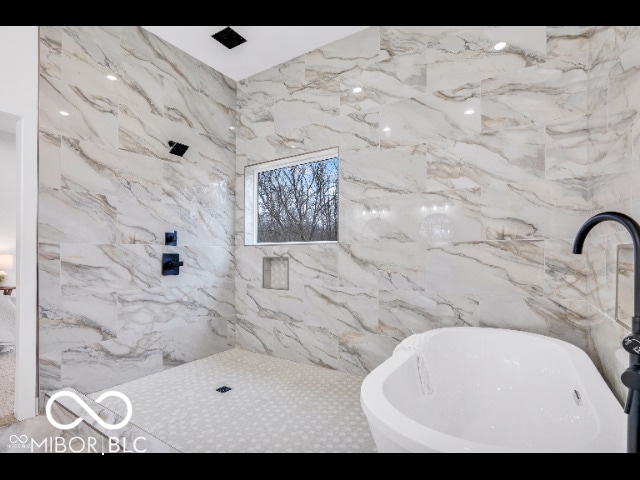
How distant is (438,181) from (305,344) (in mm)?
1714

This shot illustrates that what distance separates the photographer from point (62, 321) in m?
2.19

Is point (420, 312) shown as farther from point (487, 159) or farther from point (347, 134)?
point (347, 134)

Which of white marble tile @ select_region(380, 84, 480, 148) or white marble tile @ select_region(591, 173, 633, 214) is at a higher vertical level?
white marble tile @ select_region(380, 84, 480, 148)

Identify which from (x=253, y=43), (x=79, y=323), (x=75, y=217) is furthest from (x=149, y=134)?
(x=79, y=323)

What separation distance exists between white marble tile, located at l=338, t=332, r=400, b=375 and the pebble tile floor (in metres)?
0.08

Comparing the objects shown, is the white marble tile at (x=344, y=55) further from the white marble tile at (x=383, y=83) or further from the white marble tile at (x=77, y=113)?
the white marble tile at (x=77, y=113)

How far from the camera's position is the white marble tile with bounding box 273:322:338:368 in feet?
9.15

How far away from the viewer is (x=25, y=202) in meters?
2.04

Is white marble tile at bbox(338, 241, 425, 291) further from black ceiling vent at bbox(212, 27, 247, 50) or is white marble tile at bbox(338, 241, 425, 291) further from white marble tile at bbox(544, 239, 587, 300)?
black ceiling vent at bbox(212, 27, 247, 50)

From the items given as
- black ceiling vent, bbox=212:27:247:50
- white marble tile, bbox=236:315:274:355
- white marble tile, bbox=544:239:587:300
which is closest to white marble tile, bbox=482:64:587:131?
white marble tile, bbox=544:239:587:300

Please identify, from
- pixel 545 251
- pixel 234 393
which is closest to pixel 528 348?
pixel 545 251

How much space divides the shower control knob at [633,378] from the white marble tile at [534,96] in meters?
1.79

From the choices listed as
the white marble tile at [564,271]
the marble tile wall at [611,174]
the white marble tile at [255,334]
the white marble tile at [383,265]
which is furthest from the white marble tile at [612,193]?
the white marble tile at [255,334]
